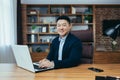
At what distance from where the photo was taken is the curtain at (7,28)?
4.24 meters

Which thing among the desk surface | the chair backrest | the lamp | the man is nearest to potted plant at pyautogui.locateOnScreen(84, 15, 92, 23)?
the lamp

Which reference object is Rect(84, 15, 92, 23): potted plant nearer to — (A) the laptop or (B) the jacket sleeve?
(B) the jacket sleeve

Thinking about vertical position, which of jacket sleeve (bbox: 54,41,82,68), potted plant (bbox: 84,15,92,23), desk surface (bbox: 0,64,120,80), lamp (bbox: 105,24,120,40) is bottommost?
desk surface (bbox: 0,64,120,80)

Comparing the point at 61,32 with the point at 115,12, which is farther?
the point at 115,12

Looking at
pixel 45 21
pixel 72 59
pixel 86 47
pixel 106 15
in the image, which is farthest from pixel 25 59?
pixel 106 15

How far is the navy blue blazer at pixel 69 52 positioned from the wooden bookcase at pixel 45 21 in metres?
2.58

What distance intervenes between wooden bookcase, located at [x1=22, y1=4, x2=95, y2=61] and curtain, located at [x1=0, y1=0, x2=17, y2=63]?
365 mm

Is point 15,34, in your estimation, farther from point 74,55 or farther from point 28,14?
point 74,55

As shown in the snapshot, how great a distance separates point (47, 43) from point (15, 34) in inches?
32.9

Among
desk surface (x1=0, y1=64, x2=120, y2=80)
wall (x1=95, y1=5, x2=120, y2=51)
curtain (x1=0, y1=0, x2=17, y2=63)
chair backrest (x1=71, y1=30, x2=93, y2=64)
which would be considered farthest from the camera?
wall (x1=95, y1=5, x2=120, y2=51)

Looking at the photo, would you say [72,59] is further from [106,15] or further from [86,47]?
[106,15]

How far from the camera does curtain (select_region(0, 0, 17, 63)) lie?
424 cm

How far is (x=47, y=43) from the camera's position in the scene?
4.98 m

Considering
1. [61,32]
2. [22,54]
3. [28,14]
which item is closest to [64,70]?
[22,54]
